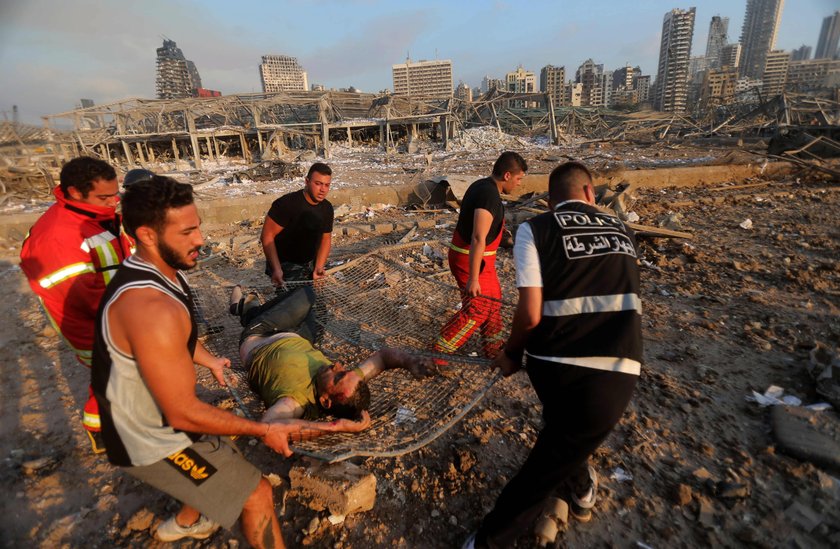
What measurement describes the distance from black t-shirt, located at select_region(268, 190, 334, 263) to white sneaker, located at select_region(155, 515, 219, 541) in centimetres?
261

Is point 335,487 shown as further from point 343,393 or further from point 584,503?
point 584,503

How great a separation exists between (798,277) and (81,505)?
729 centimetres

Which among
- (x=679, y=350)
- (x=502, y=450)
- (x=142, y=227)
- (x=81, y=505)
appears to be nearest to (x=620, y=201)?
(x=679, y=350)

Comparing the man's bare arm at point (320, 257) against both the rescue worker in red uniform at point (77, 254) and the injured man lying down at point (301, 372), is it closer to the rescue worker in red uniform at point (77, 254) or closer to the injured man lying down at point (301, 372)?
the injured man lying down at point (301, 372)

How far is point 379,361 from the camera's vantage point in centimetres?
301

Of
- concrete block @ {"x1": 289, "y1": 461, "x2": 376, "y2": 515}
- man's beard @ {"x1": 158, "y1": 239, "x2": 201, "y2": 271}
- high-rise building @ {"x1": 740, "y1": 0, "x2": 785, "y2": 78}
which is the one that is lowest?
concrete block @ {"x1": 289, "y1": 461, "x2": 376, "y2": 515}

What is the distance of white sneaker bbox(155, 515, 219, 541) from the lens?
208cm

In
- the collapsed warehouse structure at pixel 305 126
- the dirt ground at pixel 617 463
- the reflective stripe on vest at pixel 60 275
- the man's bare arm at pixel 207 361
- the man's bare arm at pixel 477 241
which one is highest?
the collapsed warehouse structure at pixel 305 126

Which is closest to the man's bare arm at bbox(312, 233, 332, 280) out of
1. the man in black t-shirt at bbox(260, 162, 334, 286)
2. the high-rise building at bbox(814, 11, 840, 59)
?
the man in black t-shirt at bbox(260, 162, 334, 286)

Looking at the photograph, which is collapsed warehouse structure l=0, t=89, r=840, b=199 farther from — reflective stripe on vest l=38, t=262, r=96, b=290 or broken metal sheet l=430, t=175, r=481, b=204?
reflective stripe on vest l=38, t=262, r=96, b=290

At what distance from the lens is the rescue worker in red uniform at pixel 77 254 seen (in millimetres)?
2035

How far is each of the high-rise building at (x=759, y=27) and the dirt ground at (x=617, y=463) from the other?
18361 centimetres

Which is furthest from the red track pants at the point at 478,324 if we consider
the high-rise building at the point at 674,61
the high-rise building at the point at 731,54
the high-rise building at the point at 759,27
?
the high-rise building at the point at 759,27

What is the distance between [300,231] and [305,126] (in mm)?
23595
